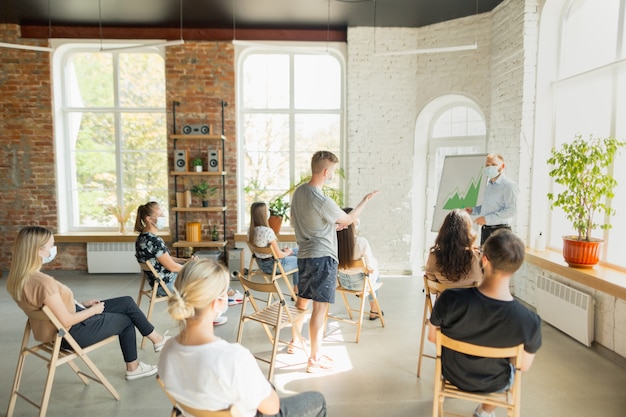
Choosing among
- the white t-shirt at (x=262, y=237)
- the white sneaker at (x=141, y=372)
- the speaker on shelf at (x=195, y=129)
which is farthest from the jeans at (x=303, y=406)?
the speaker on shelf at (x=195, y=129)

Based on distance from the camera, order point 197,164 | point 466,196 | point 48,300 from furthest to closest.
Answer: point 197,164 → point 466,196 → point 48,300

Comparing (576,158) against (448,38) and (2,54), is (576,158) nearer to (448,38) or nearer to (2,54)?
(448,38)

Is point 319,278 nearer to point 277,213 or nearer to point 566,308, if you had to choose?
point 566,308

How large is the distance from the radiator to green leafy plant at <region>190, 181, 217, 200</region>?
463 cm

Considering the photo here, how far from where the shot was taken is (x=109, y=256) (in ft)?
21.5

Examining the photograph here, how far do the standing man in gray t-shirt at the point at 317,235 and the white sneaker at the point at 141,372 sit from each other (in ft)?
3.98

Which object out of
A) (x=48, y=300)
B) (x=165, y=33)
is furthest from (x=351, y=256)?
(x=165, y=33)

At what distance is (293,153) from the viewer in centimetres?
696

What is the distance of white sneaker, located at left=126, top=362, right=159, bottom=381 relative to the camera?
3191mm

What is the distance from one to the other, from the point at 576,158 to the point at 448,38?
10.3ft

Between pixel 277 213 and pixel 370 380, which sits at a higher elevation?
pixel 277 213

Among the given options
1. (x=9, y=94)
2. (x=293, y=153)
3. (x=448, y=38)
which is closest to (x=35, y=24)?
(x=9, y=94)

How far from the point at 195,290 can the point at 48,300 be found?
4.73 feet

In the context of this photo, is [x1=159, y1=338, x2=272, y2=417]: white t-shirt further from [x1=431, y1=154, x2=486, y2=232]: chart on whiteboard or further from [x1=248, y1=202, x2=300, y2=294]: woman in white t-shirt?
[x1=431, y1=154, x2=486, y2=232]: chart on whiteboard
